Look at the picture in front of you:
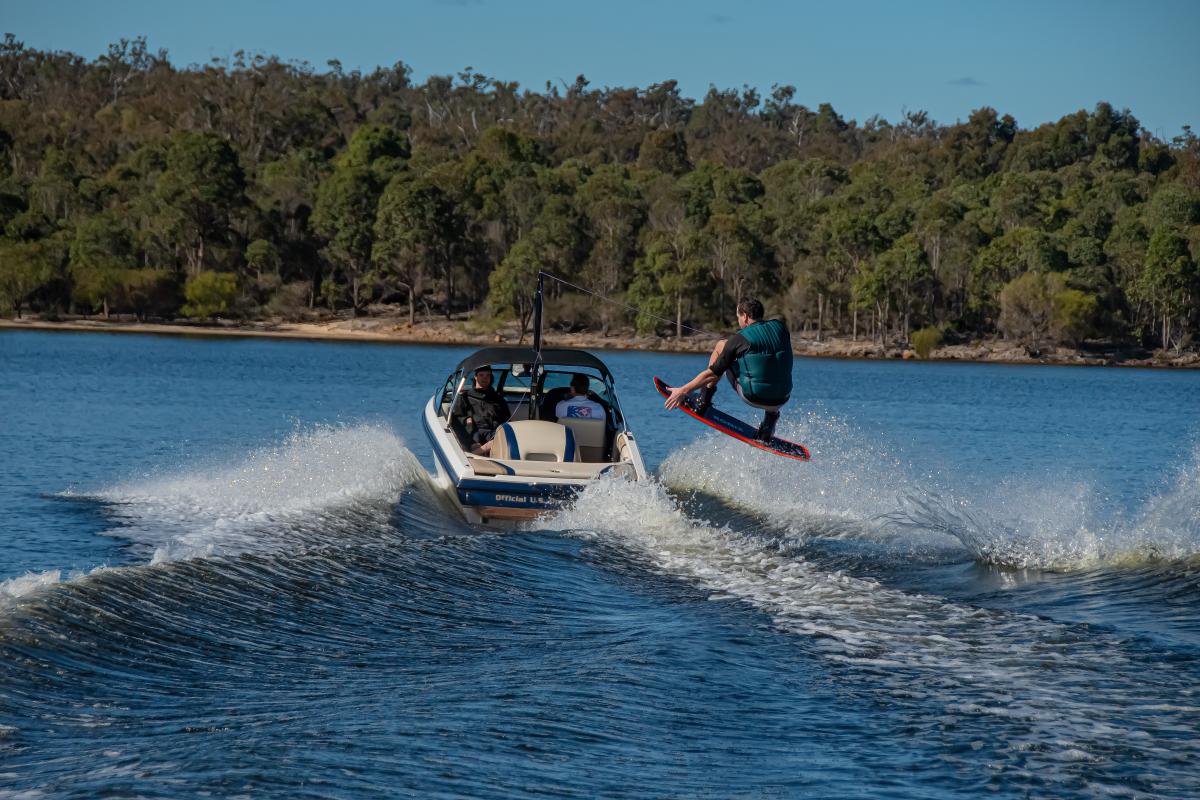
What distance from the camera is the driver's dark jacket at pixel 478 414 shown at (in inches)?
609

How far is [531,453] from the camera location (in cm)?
1420

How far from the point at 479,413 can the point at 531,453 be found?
159cm

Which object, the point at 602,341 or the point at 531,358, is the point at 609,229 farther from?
the point at 531,358

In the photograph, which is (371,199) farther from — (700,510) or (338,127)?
(700,510)

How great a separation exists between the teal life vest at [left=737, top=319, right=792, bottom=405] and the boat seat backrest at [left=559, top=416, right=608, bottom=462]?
3.07m

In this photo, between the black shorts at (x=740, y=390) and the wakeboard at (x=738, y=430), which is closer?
the black shorts at (x=740, y=390)

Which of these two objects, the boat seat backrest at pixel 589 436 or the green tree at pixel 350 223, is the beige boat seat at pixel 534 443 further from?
the green tree at pixel 350 223

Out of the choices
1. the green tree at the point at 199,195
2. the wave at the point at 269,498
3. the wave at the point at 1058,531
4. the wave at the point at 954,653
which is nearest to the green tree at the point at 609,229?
the green tree at the point at 199,195

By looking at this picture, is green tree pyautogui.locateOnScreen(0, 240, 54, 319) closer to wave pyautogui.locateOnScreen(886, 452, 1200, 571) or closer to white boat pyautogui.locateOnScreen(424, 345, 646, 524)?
white boat pyautogui.locateOnScreen(424, 345, 646, 524)

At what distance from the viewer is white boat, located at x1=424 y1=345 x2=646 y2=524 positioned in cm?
1350

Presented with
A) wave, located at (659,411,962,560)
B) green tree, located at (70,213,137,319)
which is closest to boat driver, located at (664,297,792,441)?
wave, located at (659,411,962,560)

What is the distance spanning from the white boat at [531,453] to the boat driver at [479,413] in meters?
0.09

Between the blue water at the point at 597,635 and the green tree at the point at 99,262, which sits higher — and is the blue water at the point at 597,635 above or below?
below

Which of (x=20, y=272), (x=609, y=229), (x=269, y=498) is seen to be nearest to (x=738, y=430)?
(x=269, y=498)
